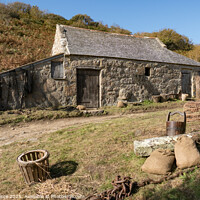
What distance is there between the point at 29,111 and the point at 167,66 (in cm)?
1072

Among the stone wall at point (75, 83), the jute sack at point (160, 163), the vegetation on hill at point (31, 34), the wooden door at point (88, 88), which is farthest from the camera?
the vegetation on hill at point (31, 34)

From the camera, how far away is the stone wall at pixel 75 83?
9242 mm

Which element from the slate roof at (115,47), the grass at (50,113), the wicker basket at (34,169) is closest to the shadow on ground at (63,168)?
the wicker basket at (34,169)

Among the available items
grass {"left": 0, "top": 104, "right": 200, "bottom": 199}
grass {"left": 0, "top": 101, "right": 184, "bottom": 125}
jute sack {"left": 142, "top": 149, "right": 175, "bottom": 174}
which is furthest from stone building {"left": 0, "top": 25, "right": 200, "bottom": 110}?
jute sack {"left": 142, "top": 149, "right": 175, "bottom": 174}

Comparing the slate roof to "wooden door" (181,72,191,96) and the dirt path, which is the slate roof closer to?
"wooden door" (181,72,191,96)

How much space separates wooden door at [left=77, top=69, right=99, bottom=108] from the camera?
36.3 ft

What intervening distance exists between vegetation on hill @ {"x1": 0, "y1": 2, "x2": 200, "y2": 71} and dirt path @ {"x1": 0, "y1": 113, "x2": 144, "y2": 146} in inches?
267

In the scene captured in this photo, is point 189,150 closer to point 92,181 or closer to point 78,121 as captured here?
point 92,181

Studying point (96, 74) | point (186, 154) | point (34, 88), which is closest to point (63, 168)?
point (186, 154)

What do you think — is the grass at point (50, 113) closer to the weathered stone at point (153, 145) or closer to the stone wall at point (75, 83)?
the stone wall at point (75, 83)

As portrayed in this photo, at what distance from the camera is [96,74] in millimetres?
11422

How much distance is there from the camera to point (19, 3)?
25312 millimetres

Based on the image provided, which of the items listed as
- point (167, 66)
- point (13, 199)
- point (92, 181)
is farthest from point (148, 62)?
point (13, 199)

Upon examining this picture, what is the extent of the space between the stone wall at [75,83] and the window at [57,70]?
0.20m
